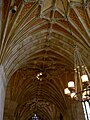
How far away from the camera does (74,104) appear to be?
15.5m

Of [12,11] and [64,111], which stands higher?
[12,11]

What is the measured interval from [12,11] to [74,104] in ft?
27.0

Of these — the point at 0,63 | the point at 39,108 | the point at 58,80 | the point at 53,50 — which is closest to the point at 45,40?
the point at 53,50

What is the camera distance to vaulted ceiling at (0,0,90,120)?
1037cm

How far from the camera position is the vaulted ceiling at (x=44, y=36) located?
10.4 meters

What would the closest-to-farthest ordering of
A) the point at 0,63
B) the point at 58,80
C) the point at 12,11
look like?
1. the point at 12,11
2. the point at 0,63
3. the point at 58,80

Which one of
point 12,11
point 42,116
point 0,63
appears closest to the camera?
point 12,11

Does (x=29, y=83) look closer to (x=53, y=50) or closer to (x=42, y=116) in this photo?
(x=53, y=50)

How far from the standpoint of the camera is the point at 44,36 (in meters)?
12.6

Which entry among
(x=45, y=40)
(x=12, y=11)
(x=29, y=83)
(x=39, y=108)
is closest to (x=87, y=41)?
(x=45, y=40)

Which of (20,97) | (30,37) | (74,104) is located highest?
(30,37)

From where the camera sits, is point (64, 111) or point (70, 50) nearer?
point (70, 50)

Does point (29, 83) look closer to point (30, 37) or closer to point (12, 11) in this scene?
point (30, 37)

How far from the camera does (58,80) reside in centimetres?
1697
